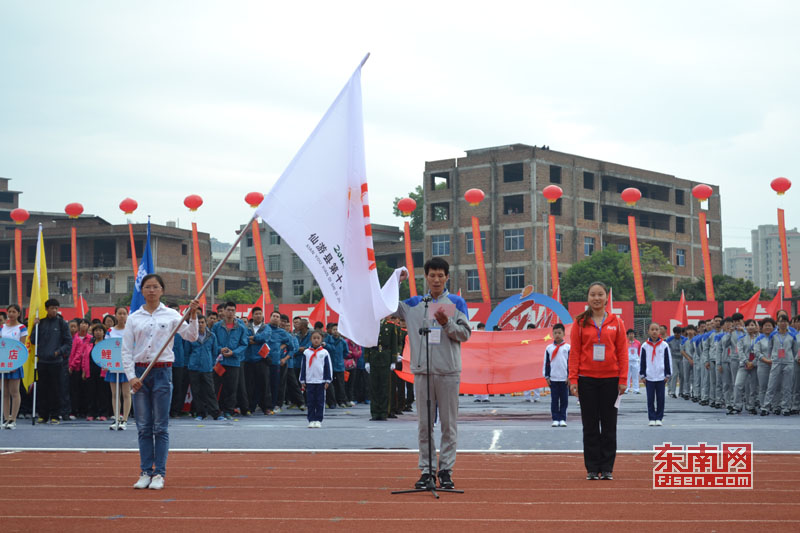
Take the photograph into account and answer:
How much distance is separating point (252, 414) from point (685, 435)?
32.3 feet

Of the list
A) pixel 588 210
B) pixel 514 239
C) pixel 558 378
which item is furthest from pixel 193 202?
pixel 588 210

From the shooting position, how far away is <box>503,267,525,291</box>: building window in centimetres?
7656

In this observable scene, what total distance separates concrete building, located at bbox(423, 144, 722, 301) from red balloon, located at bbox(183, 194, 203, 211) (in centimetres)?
4024

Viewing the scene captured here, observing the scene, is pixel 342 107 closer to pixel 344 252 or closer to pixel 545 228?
pixel 344 252

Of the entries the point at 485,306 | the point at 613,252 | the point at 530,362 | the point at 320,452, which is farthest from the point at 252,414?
the point at 613,252

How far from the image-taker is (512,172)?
252 ft

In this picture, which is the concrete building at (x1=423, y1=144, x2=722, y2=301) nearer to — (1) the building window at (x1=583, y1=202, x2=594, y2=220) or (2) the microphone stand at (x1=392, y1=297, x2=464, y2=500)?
(1) the building window at (x1=583, y1=202, x2=594, y2=220)

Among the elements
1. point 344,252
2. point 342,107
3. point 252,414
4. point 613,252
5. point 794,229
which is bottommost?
point 252,414

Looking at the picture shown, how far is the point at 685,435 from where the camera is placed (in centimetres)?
1424

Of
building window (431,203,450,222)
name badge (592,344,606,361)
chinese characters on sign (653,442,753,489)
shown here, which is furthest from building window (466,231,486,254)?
name badge (592,344,606,361)

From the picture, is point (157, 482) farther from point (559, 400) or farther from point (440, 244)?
point (440, 244)

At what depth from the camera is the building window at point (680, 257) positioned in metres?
85.0

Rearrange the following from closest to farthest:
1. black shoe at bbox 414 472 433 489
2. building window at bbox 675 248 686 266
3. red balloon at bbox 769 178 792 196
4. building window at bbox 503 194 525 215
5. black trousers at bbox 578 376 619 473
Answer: black shoe at bbox 414 472 433 489, black trousers at bbox 578 376 619 473, red balloon at bbox 769 178 792 196, building window at bbox 503 194 525 215, building window at bbox 675 248 686 266

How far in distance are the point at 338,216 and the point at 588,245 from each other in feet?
234
